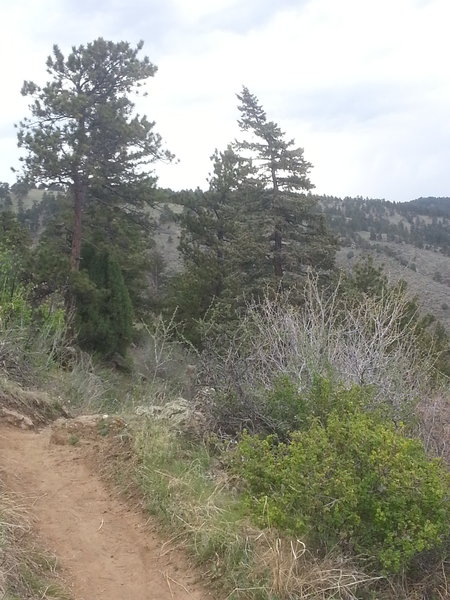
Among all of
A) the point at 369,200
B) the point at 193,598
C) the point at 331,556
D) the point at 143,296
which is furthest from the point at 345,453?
the point at 369,200

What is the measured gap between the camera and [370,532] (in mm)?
3559

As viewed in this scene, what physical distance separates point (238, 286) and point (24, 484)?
14321mm

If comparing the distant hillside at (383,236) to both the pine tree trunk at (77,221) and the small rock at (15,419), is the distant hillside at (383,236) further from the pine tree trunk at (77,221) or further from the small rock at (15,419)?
the small rock at (15,419)

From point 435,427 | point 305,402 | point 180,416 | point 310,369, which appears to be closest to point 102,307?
point 180,416

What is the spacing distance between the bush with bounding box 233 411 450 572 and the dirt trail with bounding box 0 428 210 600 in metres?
0.74

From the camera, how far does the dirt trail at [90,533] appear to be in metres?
3.55

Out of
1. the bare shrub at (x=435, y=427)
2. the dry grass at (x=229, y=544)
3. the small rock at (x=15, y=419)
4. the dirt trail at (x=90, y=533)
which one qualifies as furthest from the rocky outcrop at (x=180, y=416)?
the bare shrub at (x=435, y=427)

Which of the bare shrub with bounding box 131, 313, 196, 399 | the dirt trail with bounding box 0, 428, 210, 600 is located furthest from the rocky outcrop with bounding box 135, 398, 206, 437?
the bare shrub with bounding box 131, 313, 196, 399

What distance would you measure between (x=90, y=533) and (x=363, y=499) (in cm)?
192

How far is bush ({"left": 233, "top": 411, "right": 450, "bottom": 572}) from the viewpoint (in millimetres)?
3443

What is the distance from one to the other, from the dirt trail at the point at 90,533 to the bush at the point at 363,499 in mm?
745

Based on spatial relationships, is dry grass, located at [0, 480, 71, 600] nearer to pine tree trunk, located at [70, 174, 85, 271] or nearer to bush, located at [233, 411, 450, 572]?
bush, located at [233, 411, 450, 572]

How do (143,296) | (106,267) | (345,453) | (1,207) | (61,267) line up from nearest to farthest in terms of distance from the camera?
(345,453) → (61,267) → (106,267) → (143,296) → (1,207)

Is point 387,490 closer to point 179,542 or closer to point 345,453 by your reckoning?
point 345,453
